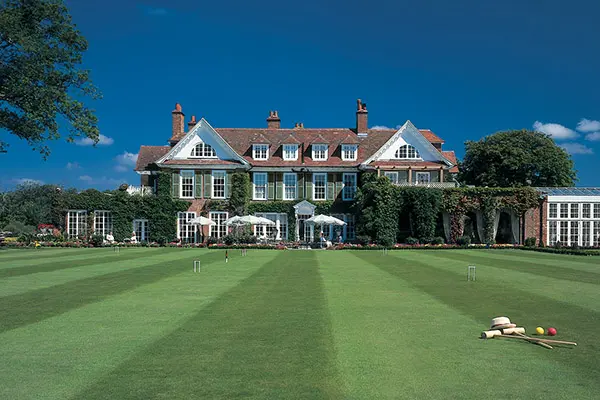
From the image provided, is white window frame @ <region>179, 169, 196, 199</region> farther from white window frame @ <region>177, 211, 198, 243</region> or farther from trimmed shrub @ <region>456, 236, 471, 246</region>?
trimmed shrub @ <region>456, 236, 471, 246</region>

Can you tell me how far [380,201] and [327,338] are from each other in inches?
1138

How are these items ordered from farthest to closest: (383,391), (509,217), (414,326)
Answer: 1. (509,217)
2. (414,326)
3. (383,391)

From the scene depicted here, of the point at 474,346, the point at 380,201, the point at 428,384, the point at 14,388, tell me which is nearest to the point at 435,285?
the point at 474,346

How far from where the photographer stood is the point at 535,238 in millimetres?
35875

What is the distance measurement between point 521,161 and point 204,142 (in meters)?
32.0

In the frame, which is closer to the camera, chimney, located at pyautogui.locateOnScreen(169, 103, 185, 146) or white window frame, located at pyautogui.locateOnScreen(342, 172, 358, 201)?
white window frame, located at pyautogui.locateOnScreen(342, 172, 358, 201)

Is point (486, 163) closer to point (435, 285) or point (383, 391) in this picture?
point (435, 285)

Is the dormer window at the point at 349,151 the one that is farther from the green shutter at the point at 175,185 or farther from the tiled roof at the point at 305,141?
the green shutter at the point at 175,185

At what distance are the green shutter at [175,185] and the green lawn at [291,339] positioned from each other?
2529 centimetres

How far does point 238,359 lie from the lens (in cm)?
666

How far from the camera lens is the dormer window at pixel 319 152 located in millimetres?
41156

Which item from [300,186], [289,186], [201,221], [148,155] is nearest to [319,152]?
[300,186]

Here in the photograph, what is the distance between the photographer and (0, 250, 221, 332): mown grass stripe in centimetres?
946

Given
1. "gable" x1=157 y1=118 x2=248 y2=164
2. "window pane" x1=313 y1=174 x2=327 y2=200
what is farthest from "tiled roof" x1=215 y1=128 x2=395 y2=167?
"gable" x1=157 y1=118 x2=248 y2=164
